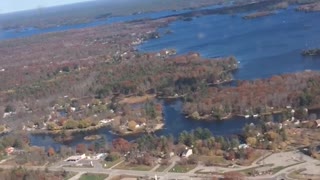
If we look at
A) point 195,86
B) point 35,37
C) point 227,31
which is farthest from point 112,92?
point 35,37

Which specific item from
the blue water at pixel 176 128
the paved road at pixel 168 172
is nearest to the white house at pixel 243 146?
the paved road at pixel 168 172

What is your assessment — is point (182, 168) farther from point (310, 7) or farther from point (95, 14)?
point (95, 14)

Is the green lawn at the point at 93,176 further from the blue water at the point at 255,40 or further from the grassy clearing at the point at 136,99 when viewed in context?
the blue water at the point at 255,40

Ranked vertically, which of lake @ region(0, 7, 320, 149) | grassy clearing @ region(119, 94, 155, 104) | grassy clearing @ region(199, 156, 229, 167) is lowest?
grassy clearing @ region(119, 94, 155, 104)

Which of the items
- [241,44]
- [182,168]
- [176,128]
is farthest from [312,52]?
[182,168]

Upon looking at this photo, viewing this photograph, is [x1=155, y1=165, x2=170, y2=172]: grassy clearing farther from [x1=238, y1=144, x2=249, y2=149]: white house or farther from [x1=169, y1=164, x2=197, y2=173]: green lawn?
[x1=238, y1=144, x2=249, y2=149]: white house

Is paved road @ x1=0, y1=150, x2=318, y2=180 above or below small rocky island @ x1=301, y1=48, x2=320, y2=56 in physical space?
below

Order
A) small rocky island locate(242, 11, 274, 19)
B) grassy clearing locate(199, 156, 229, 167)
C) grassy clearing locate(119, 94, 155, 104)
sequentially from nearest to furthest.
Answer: grassy clearing locate(199, 156, 229, 167), grassy clearing locate(119, 94, 155, 104), small rocky island locate(242, 11, 274, 19)

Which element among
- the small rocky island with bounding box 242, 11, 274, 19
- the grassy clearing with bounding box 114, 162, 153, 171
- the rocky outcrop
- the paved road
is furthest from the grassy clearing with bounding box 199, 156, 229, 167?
the small rocky island with bounding box 242, 11, 274, 19
